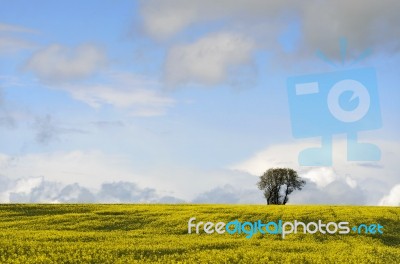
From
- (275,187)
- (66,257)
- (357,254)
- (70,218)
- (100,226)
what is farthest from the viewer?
(275,187)

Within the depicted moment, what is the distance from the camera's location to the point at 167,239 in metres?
41.8

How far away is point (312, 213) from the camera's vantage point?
202 feet

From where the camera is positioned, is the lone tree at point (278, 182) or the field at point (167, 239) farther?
the lone tree at point (278, 182)

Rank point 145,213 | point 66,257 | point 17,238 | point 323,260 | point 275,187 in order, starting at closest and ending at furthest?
point 66,257 < point 323,260 < point 17,238 < point 145,213 < point 275,187

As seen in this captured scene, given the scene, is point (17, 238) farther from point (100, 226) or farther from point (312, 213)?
point (312, 213)

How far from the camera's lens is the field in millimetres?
31625

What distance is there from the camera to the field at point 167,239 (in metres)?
31.6

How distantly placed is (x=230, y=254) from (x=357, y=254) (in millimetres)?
8837

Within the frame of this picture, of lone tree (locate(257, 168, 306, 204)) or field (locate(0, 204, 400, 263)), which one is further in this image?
lone tree (locate(257, 168, 306, 204))

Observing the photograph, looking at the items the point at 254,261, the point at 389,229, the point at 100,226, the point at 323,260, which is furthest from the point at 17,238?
the point at 389,229

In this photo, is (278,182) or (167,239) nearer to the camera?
(167,239)

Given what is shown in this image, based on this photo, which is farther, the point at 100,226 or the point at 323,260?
the point at 100,226

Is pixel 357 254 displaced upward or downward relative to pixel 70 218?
downward

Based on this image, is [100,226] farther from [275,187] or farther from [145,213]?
[275,187]
